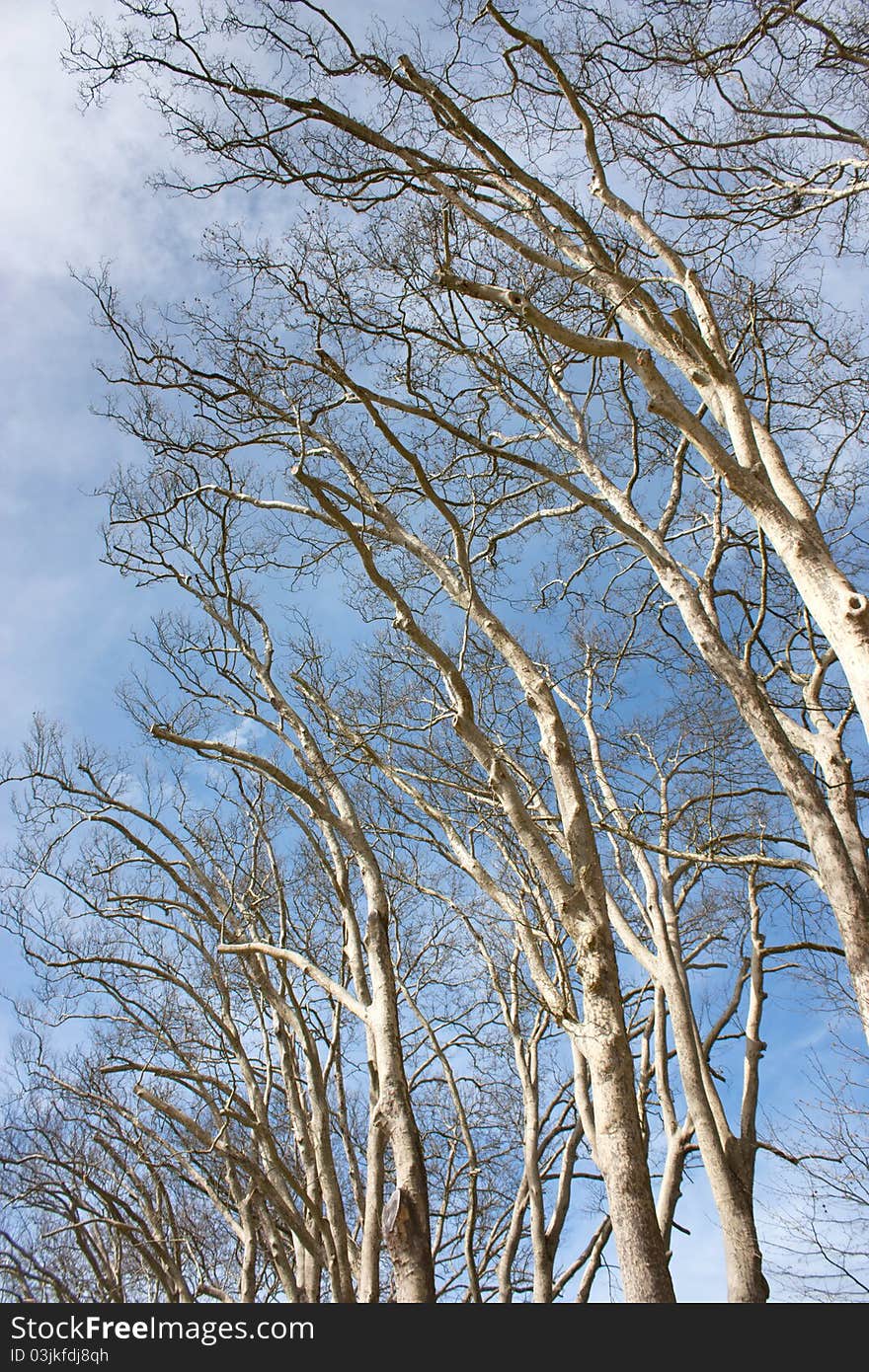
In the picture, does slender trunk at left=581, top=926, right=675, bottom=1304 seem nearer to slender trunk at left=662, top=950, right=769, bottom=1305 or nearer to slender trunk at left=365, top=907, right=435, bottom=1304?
slender trunk at left=365, top=907, right=435, bottom=1304

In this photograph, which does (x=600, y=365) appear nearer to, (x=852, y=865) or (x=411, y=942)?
(x=852, y=865)

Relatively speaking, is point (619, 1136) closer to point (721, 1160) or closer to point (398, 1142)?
point (398, 1142)

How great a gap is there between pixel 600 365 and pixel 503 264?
104 centimetres

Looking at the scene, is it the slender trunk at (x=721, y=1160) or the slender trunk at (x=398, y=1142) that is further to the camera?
the slender trunk at (x=721, y=1160)

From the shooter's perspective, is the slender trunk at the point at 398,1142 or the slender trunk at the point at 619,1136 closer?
the slender trunk at the point at 619,1136

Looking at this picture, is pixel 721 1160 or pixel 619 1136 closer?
pixel 619 1136

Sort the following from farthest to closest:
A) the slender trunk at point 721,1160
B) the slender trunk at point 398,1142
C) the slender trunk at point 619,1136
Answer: the slender trunk at point 721,1160 < the slender trunk at point 398,1142 < the slender trunk at point 619,1136

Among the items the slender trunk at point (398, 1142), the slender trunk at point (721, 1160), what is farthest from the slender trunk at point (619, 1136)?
the slender trunk at point (721, 1160)

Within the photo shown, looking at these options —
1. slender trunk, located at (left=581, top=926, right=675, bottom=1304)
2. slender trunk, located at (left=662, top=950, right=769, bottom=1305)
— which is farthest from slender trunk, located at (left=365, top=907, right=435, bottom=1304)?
slender trunk, located at (left=662, top=950, right=769, bottom=1305)

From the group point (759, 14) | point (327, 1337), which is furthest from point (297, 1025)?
point (759, 14)

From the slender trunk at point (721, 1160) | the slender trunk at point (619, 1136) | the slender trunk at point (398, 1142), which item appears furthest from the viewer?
the slender trunk at point (721, 1160)

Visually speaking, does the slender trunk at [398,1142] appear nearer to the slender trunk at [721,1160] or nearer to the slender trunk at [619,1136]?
the slender trunk at [619,1136]

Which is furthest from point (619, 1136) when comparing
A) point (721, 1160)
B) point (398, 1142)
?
point (721, 1160)

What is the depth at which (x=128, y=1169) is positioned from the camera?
1021 centimetres
